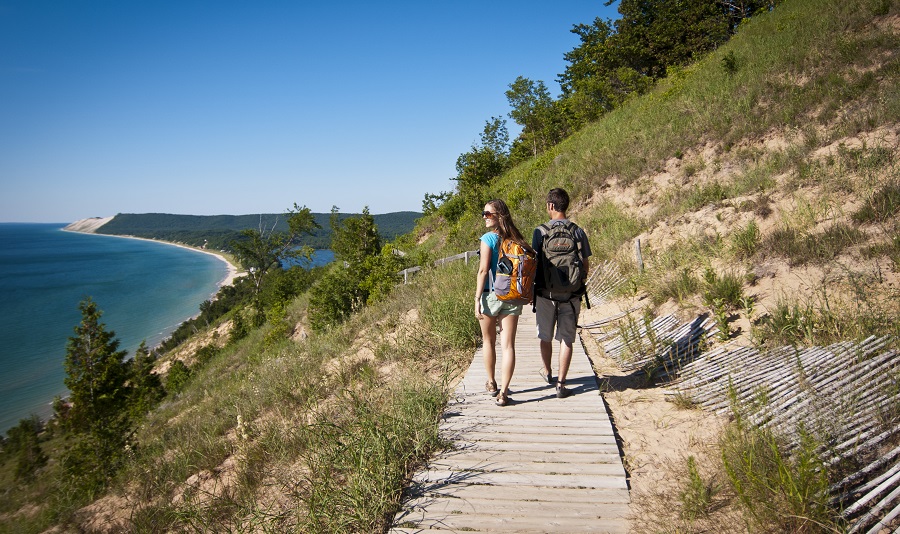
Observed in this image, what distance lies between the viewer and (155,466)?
19.7 feet

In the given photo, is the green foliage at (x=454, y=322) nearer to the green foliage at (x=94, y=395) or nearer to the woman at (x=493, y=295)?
the woman at (x=493, y=295)

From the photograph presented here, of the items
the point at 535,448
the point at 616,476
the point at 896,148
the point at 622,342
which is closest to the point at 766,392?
the point at 616,476

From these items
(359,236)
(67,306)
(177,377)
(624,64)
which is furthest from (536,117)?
(67,306)

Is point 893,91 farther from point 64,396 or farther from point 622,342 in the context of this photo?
point 64,396

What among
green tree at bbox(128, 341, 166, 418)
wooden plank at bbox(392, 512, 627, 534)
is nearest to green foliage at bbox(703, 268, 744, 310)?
wooden plank at bbox(392, 512, 627, 534)

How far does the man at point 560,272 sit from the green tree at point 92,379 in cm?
2250

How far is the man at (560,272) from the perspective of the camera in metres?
4.05

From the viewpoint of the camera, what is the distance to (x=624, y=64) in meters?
29.6

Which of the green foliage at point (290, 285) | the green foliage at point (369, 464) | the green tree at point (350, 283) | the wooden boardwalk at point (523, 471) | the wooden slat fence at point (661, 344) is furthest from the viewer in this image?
the green foliage at point (290, 285)

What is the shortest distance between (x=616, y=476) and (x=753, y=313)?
377cm

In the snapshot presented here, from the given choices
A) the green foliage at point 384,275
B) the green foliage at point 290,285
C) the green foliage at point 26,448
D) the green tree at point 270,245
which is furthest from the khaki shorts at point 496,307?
the green tree at point 270,245

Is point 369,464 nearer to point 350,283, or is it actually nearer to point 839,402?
point 839,402

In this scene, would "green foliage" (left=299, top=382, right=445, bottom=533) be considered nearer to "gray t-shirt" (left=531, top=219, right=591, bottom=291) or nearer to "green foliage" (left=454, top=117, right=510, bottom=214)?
"gray t-shirt" (left=531, top=219, right=591, bottom=291)

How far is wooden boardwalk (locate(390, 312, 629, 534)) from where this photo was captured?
265 centimetres
